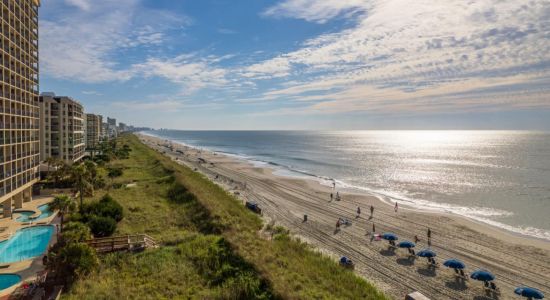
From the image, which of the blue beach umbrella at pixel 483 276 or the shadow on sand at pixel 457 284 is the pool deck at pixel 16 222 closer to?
the shadow on sand at pixel 457 284

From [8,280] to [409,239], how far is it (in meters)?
35.5

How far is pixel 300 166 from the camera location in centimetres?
10025

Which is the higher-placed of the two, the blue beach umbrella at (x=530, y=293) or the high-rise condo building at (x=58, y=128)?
the high-rise condo building at (x=58, y=128)

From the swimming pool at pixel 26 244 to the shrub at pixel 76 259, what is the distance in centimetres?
851

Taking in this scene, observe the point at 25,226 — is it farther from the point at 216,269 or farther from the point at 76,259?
the point at 216,269

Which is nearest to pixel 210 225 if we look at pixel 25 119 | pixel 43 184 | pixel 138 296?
pixel 138 296

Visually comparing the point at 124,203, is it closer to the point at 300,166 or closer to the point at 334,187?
the point at 334,187

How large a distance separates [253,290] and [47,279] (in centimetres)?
1283

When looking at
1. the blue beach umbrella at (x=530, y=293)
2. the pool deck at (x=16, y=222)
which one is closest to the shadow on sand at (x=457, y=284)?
the blue beach umbrella at (x=530, y=293)

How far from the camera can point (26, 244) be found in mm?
27797

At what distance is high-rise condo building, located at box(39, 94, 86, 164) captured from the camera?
219 ft

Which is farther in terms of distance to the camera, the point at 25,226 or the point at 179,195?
the point at 179,195

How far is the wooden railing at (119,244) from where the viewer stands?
23750mm

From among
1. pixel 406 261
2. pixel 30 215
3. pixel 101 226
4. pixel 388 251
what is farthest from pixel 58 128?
pixel 406 261
